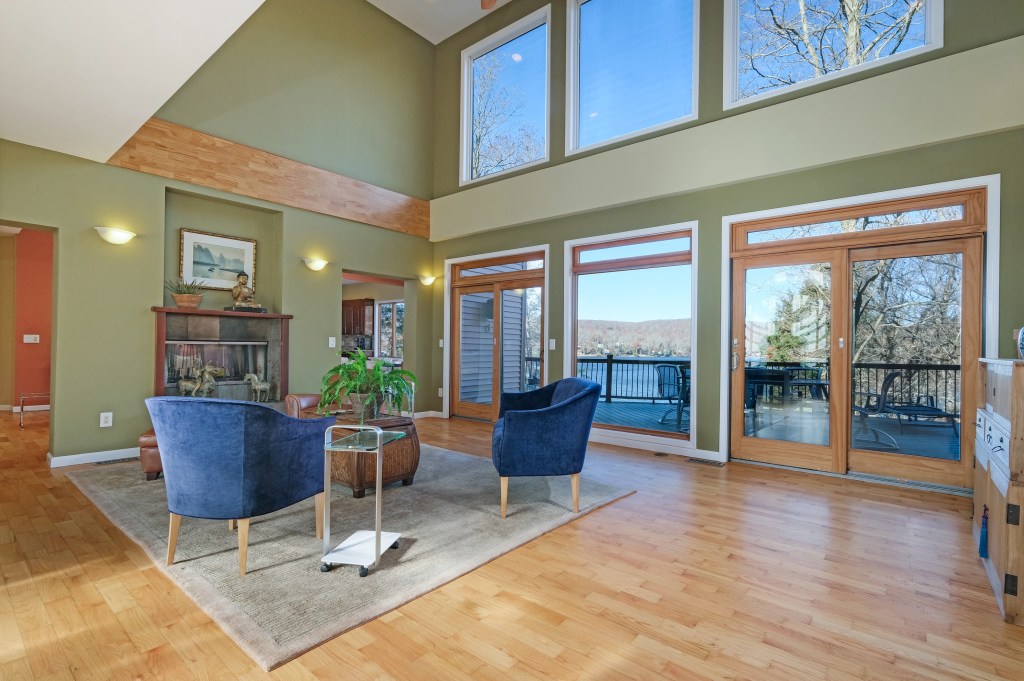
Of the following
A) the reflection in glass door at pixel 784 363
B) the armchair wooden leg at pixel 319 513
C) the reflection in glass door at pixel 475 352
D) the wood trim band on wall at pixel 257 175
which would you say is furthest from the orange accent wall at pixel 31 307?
the reflection in glass door at pixel 784 363

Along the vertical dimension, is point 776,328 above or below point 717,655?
above

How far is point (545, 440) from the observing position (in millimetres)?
3270

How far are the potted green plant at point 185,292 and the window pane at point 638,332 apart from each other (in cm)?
434

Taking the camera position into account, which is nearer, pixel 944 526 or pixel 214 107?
pixel 944 526

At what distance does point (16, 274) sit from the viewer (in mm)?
7559

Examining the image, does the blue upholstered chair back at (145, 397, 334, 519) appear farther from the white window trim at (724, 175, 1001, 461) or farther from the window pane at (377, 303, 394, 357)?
the window pane at (377, 303, 394, 357)

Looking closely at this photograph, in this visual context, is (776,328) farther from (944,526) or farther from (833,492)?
(944,526)

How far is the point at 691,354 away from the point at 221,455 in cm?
442

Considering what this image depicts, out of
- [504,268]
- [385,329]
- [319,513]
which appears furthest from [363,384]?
[385,329]

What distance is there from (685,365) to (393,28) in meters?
6.31

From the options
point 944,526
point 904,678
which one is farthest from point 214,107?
point 944,526

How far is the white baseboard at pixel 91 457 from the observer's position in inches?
174

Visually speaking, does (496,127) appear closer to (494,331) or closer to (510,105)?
(510,105)

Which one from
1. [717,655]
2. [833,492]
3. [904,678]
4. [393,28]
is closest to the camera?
[904,678]
